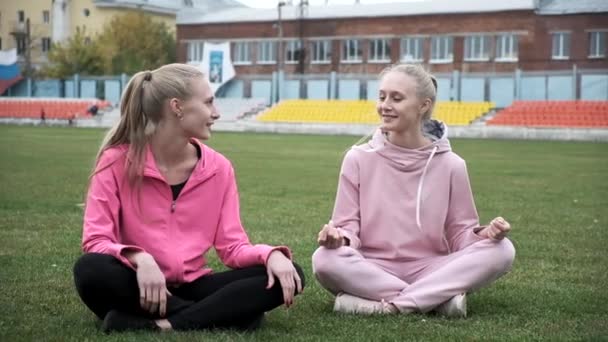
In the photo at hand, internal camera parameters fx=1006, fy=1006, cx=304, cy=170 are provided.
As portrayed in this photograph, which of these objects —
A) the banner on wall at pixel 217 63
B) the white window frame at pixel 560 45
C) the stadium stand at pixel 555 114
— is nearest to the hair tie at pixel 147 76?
the stadium stand at pixel 555 114

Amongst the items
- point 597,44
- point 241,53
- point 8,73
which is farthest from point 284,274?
point 8,73

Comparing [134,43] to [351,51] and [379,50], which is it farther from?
[379,50]

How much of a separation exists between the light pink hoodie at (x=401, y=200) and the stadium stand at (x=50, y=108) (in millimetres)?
56223

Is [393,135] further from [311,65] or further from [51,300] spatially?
[311,65]

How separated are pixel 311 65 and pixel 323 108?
11241 millimetres

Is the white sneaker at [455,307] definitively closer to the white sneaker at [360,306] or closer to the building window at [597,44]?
the white sneaker at [360,306]

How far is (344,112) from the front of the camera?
54.9m

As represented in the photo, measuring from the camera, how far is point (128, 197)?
5.00 metres

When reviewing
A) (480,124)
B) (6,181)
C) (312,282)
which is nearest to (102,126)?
(480,124)

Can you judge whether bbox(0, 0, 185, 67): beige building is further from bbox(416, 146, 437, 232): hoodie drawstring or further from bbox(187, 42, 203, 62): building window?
bbox(416, 146, 437, 232): hoodie drawstring

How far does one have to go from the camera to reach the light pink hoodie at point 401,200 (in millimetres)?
5848

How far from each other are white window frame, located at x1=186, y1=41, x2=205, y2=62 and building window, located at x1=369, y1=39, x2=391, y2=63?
1375cm

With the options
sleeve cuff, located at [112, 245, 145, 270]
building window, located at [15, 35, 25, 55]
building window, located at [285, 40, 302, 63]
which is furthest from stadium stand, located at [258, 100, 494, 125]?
sleeve cuff, located at [112, 245, 145, 270]

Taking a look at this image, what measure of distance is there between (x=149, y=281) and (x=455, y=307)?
1.89 m
